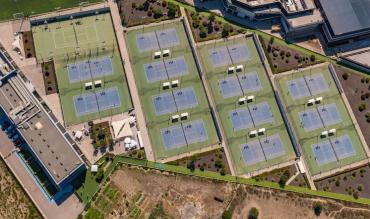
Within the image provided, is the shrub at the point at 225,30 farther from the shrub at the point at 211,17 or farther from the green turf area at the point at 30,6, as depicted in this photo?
the green turf area at the point at 30,6

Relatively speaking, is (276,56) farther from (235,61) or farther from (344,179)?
(344,179)

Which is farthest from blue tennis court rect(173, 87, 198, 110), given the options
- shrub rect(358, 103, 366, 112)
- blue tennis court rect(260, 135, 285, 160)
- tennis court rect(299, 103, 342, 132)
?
shrub rect(358, 103, 366, 112)

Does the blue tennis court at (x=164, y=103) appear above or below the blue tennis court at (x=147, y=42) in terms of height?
below

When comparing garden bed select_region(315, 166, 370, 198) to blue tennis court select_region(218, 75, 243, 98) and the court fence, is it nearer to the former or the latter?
the court fence

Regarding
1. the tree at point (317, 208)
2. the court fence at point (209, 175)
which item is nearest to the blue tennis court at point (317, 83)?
the court fence at point (209, 175)

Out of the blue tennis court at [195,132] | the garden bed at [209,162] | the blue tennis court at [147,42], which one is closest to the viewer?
the garden bed at [209,162]

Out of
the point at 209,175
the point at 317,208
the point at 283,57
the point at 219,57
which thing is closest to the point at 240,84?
the point at 219,57

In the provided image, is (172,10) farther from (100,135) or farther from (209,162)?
(209,162)
